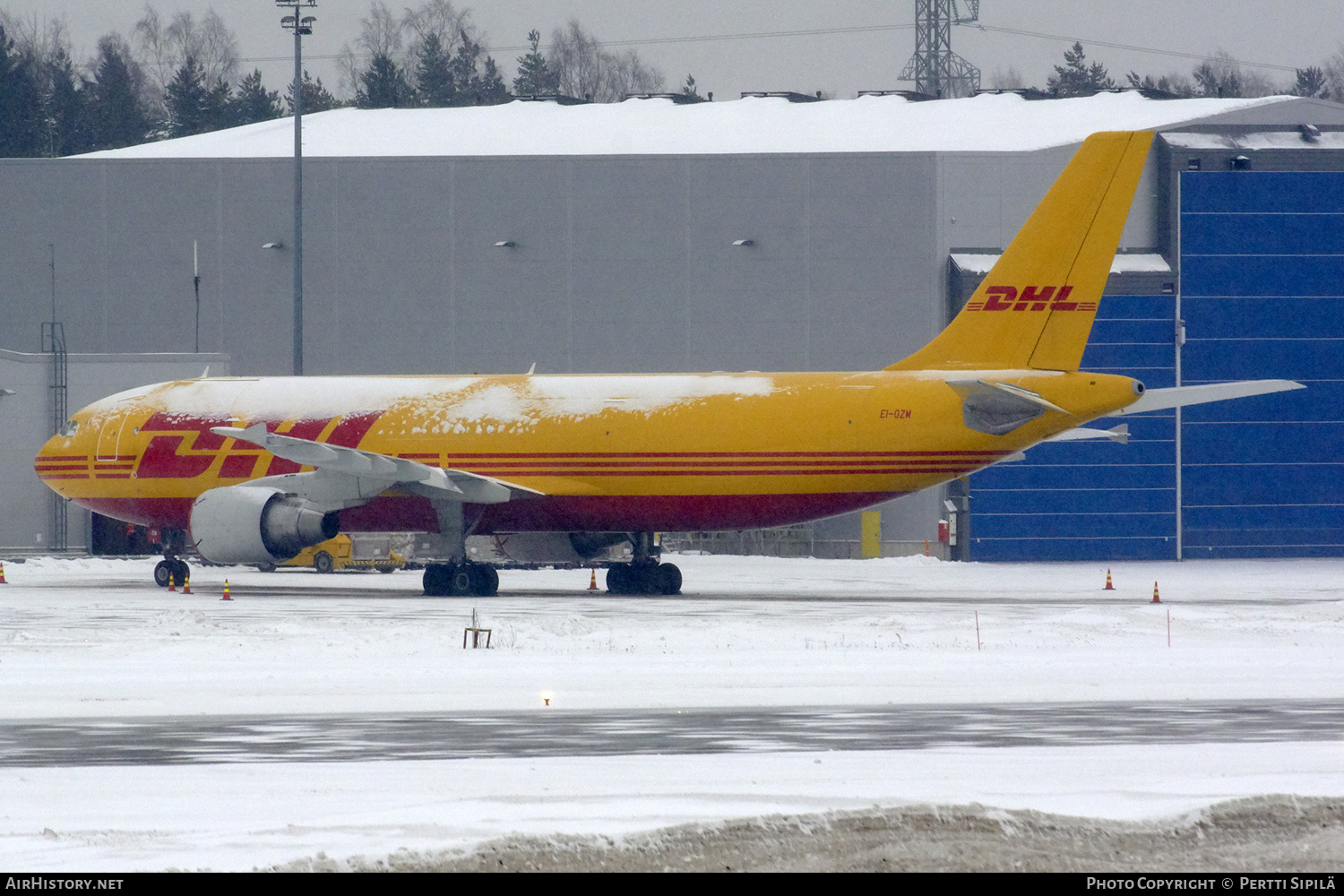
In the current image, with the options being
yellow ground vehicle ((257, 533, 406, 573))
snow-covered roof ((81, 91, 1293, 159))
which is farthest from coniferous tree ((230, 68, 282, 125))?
yellow ground vehicle ((257, 533, 406, 573))

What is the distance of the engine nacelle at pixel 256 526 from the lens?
32750 millimetres

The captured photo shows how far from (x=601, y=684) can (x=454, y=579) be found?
15437 millimetres

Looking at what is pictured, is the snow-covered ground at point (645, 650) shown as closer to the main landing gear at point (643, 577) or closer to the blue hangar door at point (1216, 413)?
the main landing gear at point (643, 577)

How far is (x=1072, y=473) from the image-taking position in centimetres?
5072

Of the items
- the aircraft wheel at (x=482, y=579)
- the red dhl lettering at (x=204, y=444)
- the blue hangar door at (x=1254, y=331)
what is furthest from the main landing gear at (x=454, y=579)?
the blue hangar door at (x=1254, y=331)

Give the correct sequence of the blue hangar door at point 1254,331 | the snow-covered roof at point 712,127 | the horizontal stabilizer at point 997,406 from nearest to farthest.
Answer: the horizontal stabilizer at point 997,406
the blue hangar door at point 1254,331
the snow-covered roof at point 712,127

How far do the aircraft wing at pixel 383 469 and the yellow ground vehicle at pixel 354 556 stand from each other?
10224 mm

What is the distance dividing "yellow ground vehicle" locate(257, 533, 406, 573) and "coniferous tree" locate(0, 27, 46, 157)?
63.4 m

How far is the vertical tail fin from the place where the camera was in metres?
31.7

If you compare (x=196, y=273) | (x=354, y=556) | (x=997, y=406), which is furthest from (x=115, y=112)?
(x=997, y=406)

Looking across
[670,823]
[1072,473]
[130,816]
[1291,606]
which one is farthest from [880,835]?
[1072,473]

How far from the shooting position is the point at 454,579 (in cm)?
3288

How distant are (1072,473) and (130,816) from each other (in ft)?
142

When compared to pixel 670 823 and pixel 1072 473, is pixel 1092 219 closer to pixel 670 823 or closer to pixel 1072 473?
pixel 1072 473
